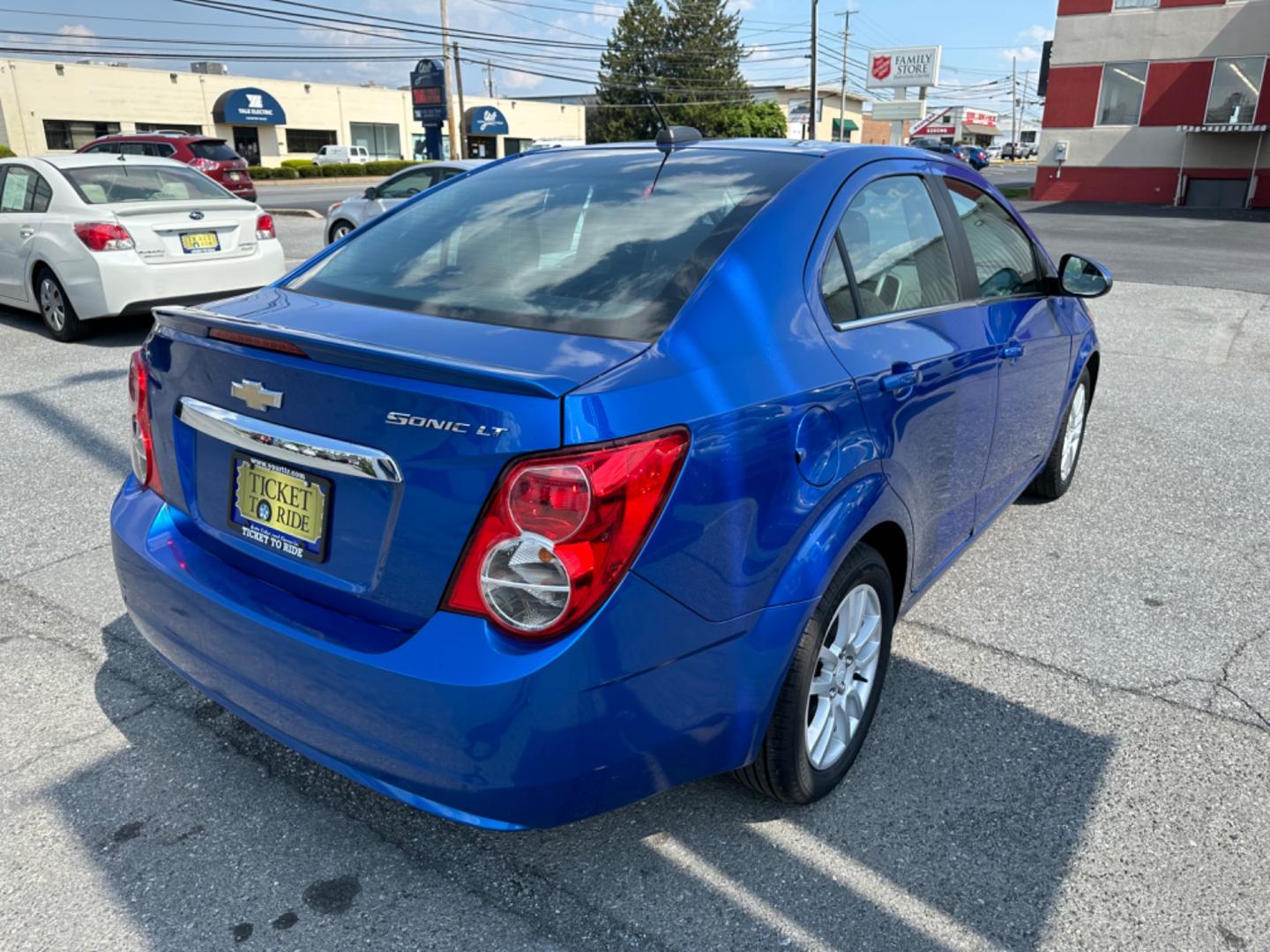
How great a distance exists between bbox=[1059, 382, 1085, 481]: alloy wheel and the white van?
49.4 metres

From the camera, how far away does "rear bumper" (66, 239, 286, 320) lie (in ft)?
25.7

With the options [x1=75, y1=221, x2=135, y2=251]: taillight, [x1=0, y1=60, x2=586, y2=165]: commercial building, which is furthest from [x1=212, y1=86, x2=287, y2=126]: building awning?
[x1=75, y1=221, x2=135, y2=251]: taillight

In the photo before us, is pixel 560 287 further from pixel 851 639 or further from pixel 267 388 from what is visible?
pixel 851 639

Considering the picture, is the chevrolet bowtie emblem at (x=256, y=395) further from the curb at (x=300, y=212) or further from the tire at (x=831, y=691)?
the curb at (x=300, y=212)

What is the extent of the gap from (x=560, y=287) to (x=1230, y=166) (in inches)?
1333

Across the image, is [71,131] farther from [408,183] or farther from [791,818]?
[791,818]

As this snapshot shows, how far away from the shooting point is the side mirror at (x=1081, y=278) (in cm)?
392

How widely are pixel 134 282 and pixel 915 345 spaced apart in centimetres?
710

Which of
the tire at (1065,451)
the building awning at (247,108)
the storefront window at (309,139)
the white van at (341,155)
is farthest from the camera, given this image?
the storefront window at (309,139)

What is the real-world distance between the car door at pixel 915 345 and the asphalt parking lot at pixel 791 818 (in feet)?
2.00

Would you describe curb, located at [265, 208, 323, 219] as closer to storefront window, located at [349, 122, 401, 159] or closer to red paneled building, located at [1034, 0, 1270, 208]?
red paneled building, located at [1034, 0, 1270, 208]

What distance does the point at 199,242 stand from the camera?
326 inches

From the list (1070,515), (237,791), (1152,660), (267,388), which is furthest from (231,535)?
(1070,515)

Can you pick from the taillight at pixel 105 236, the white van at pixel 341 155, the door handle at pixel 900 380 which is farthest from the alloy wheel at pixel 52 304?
the white van at pixel 341 155
